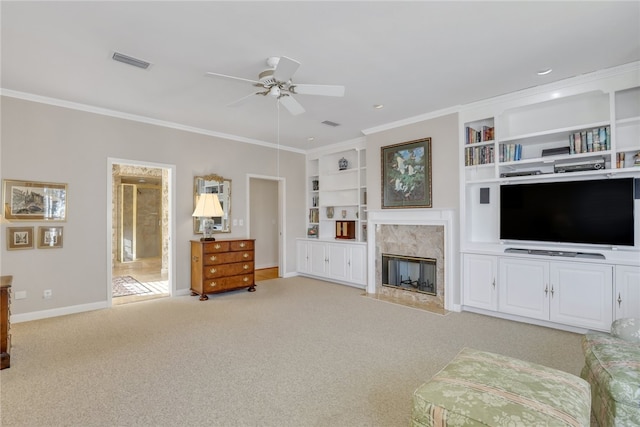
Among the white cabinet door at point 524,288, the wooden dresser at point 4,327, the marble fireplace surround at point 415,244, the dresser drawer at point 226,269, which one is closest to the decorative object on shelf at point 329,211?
the marble fireplace surround at point 415,244

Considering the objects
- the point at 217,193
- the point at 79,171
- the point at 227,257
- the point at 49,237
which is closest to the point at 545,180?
the point at 227,257

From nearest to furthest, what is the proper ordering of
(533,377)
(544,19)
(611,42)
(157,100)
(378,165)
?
(533,377), (544,19), (611,42), (157,100), (378,165)

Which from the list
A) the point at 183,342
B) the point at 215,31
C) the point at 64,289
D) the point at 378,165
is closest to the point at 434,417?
the point at 183,342

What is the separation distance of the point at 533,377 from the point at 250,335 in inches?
107

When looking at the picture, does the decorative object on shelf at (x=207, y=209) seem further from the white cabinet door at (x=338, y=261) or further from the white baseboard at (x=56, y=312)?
the white cabinet door at (x=338, y=261)

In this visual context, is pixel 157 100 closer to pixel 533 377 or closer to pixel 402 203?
pixel 402 203

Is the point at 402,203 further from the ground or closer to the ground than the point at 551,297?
further from the ground

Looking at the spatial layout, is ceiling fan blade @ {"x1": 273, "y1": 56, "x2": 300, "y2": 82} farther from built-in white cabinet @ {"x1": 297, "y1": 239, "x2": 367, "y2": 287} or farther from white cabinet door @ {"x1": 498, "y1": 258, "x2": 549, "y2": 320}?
built-in white cabinet @ {"x1": 297, "y1": 239, "x2": 367, "y2": 287}

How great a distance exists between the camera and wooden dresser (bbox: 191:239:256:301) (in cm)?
509

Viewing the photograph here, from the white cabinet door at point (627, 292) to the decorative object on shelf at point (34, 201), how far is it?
21.6ft

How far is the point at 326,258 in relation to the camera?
6402 millimetres

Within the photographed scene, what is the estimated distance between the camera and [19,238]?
392 centimetres

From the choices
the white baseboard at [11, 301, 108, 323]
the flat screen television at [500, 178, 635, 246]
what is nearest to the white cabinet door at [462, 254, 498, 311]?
the flat screen television at [500, 178, 635, 246]

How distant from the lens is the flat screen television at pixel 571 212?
3332 mm
